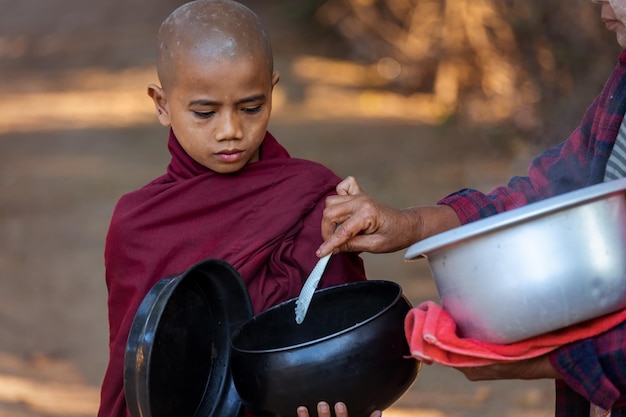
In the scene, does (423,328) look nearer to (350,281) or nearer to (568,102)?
(350,281)

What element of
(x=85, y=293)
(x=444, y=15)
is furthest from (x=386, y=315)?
(x=444, y=15)

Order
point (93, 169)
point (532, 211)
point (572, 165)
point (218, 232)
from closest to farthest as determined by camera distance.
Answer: point (532, 211) → point (572, 165) → point (218, 232) → point (93, 169)

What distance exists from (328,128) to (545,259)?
19.8 feet

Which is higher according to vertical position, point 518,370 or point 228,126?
point 228,126

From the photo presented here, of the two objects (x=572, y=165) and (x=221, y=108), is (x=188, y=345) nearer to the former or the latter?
(x=221, y=108)

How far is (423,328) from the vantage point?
186 centimetres

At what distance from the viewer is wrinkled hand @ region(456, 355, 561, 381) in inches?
74.7

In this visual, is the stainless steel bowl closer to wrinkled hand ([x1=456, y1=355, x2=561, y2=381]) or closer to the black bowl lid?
wrinkled hand ([x1=456, y1=355, x2=561, y2=381])

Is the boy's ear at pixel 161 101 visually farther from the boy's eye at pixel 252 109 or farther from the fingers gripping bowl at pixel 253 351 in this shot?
the fingers gripping bowl at pixel 253 351

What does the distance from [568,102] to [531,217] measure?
456 cm

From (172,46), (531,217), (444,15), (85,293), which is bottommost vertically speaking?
(85,293)

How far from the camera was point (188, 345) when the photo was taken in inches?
89.1

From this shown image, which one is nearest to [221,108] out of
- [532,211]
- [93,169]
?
[532,211]

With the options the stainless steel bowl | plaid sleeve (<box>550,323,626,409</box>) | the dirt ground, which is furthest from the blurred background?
the stainless steel bowl
